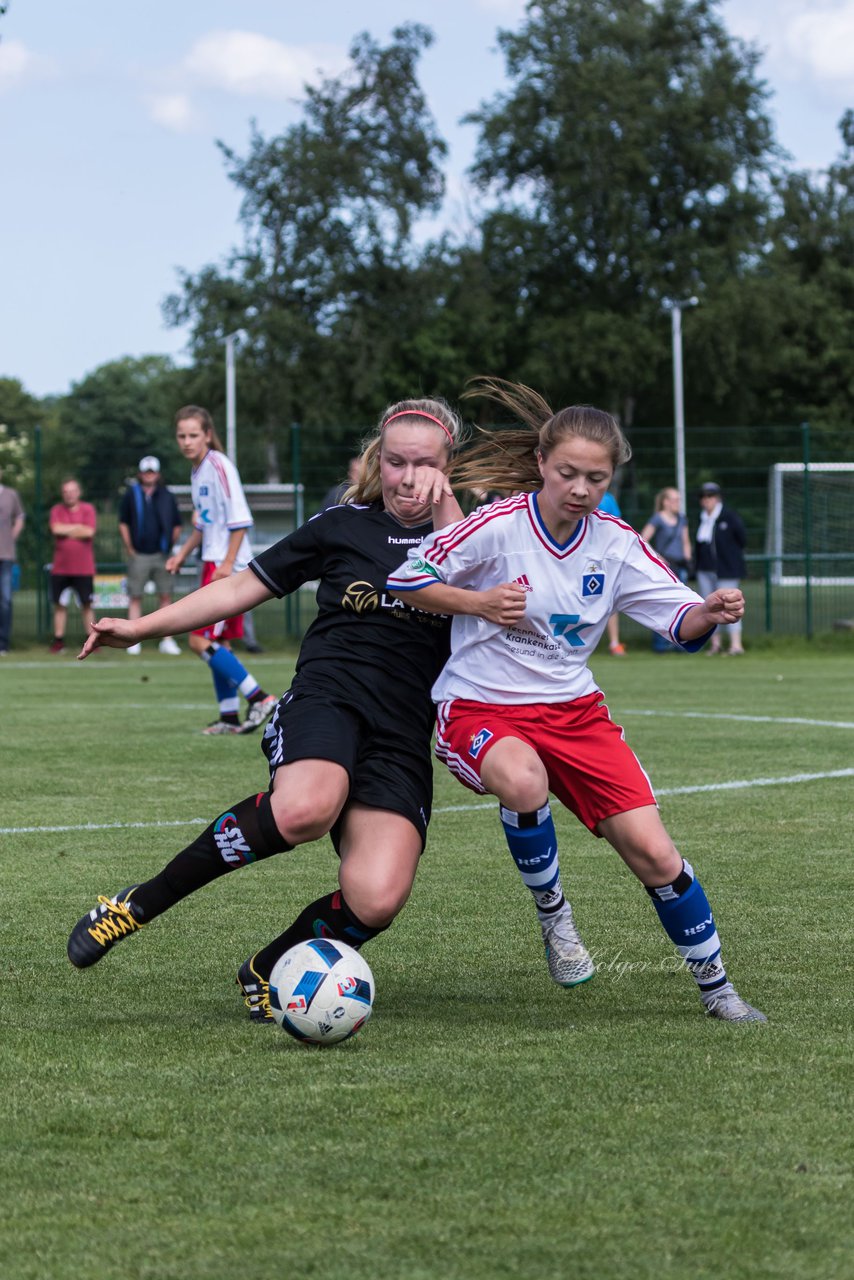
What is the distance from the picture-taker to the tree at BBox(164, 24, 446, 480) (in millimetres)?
48250

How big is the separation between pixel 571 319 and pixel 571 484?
48085mm

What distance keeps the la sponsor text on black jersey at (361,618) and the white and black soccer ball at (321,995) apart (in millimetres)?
743

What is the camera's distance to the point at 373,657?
4.49 meters

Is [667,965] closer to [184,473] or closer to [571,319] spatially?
[184,473]

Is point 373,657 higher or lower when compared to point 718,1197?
higher

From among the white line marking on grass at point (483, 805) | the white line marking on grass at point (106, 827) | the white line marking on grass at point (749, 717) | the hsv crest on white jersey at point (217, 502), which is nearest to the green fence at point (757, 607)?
the white line marking on grass at point (749, 717)

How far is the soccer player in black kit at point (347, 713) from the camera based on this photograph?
4.18m

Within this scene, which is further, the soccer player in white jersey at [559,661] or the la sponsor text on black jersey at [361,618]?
the la sponsor text on black jersey at [361,618]

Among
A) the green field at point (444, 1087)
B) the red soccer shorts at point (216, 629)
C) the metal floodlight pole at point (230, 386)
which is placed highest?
the metal floodlight pole at point (230, 386)

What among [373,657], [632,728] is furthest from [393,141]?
[373,657]

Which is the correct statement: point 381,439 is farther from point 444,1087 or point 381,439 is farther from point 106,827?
point 106,827

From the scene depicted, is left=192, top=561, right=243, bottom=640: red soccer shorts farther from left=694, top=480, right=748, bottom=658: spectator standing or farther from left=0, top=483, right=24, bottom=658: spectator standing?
left=694, top=480, right=748, bottom=658: spectator standing

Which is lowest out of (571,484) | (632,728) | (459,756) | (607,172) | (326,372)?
(632,728)

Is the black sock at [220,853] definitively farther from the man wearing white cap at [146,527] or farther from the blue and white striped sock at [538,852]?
the man wearing white cap at [146,527]
